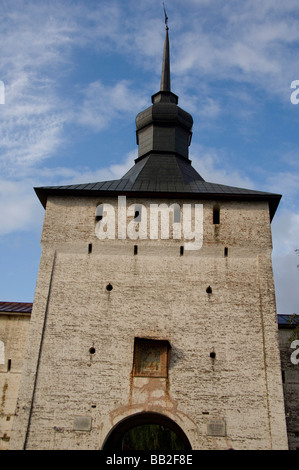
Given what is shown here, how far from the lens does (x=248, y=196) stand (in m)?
14.5

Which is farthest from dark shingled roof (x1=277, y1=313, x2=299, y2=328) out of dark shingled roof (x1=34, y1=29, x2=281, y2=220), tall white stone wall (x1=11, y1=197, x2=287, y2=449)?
dark shingled roof (x1=34, y1=29, x2=281, y2=220)

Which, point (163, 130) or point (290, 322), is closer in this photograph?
point (290, 322)

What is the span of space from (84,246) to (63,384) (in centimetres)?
382

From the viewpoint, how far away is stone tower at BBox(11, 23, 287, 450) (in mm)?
11773

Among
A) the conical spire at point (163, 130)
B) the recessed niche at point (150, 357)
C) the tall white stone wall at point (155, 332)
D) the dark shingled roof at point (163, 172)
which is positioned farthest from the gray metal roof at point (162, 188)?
the recessed niche at point (150, 357)

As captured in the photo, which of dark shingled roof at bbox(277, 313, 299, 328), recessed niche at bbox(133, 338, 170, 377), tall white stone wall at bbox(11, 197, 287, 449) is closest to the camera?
tall white stone wall at bbox(11, 197, 287, 449)

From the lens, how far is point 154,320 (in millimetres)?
12844

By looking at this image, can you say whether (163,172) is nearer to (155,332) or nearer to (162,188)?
(162,188)

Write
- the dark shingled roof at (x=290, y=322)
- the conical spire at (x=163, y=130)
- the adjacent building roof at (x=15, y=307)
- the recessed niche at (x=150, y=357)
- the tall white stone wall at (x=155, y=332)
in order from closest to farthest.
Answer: the tall white stone wall at (x=155, y=332) → the recessed niche at (x=150, y=357) → the dark shingled roof at (x=290, y=322) → the adjacent building roof at (x=15, y=307) → the conical spire at (x=163, y=130)

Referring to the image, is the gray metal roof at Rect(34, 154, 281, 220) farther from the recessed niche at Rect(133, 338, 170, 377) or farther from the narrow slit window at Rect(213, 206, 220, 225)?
the recessed niche at Rect(133, 338, 170, 377)

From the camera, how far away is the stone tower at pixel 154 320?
38.6 feet

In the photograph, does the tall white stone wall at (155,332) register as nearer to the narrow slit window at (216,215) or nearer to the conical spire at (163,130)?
the narrow slit window at (216,215)

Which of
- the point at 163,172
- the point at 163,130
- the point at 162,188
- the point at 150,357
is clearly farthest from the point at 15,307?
the point at 163,130
